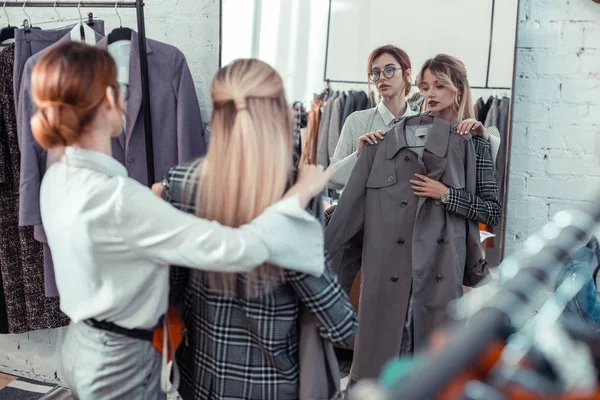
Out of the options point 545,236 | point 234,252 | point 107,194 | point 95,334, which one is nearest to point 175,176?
point 107,194

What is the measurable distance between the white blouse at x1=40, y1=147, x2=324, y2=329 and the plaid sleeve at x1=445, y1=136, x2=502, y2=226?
2.86 ft

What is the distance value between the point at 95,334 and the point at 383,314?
3.74 ft

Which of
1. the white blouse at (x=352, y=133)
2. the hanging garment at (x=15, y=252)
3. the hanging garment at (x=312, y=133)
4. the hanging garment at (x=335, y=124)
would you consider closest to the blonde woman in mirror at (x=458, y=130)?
the white blouse at (x=352, y=133)

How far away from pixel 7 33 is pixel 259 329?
2126mm

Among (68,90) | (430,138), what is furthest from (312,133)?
(68,90)

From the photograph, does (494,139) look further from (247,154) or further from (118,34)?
(118,34)

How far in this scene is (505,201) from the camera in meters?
2.42

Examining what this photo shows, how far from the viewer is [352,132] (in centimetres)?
253

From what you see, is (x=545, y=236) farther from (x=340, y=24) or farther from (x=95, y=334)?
(x=340, y=24)

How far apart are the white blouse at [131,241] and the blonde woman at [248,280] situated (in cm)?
7

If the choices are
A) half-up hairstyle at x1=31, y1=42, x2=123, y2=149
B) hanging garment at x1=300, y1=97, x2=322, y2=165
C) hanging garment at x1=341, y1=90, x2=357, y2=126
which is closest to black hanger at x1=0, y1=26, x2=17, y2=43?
hanging garment at x1=300, y1=97, x2=322, y2=165

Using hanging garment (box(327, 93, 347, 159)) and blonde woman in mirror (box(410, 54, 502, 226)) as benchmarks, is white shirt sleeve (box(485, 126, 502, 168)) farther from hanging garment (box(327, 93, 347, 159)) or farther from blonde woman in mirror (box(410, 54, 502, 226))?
hanging garment (box(327, 93, 347, 159))

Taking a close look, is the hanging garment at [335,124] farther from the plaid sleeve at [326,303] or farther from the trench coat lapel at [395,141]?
the plaid sleeve at [326,303]

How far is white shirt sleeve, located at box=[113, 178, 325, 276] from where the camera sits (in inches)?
51.2
